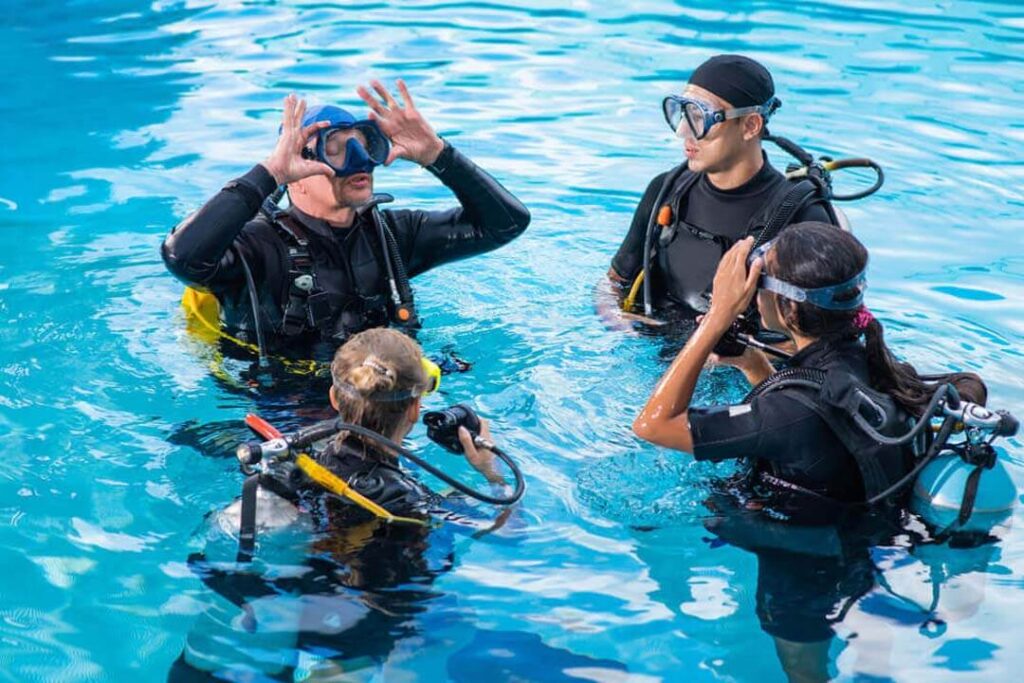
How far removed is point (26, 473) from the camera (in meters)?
4.84

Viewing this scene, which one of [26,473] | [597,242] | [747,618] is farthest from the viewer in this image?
[597,242]

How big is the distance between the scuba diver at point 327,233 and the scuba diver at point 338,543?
1.21 metres

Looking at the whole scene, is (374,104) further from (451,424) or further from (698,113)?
(451,424)

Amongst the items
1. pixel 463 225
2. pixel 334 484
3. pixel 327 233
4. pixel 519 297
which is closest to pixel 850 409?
pixel 334 484

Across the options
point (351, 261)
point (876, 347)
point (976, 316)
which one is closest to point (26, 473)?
point (351, 261)

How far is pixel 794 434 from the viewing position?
12.5 ft

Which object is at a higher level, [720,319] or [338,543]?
[720,319]

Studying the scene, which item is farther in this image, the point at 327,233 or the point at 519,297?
the point at 519,297

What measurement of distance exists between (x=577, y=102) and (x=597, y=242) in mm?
2803

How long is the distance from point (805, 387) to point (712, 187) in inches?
78.4

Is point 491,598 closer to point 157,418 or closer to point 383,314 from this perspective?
point 383,314

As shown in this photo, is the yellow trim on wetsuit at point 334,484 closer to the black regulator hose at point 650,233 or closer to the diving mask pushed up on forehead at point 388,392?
the diving mask pushed up on forehead at point 388,392

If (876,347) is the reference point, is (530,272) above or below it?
below

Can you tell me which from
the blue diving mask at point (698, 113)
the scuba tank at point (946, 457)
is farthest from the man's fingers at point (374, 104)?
the scuba tank at point (946, 457)
